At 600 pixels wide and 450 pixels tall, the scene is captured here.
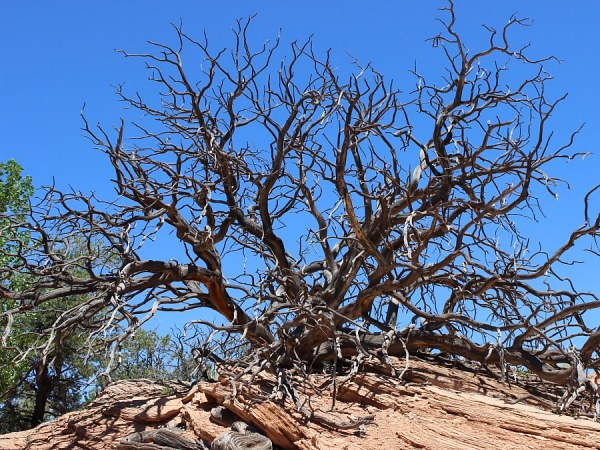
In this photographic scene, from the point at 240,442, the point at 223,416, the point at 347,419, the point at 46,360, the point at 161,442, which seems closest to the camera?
the point at 240,442

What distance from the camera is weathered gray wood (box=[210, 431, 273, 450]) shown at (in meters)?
7.61

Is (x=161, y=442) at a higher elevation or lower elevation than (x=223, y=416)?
lower

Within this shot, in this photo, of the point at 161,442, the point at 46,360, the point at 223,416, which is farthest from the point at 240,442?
the point at 46,360

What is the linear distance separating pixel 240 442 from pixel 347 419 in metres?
1.36

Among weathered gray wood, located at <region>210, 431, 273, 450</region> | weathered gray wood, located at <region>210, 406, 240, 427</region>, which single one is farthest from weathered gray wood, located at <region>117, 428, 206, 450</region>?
weathered gray wood, located at <region>210, 431, 273, 450</region>

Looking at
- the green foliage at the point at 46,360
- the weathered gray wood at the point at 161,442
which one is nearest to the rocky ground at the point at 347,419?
the weathered gray wood at the point at 161,442

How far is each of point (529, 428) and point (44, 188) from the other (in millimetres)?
6961

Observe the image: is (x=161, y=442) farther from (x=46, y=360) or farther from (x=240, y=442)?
(x=46, y=360)

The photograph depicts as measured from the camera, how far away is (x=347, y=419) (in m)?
8.41

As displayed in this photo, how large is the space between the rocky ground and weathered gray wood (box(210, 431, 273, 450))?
1 cm

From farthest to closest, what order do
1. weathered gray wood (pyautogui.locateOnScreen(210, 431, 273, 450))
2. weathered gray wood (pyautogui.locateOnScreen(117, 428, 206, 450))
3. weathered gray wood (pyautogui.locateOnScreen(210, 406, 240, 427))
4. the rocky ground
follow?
weathered gray wood (pyautogui.locateOnScreen(210, 406, 240, 427)) → weathered gray wood (pyautogui.locateOnScreen(117, 428, 206, 450)) → the rocky ground → weathered gray wood (pyautogui.locateOnScreen(210, 431, 273, 450))

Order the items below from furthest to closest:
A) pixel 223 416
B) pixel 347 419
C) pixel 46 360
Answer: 1. pixel 46 360
2. pixel 223 416
3. pixel 347 419

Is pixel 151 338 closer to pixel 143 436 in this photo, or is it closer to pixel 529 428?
pixel 143 436

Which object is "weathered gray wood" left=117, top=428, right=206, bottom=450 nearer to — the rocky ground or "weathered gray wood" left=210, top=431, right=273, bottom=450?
the rocky ground
